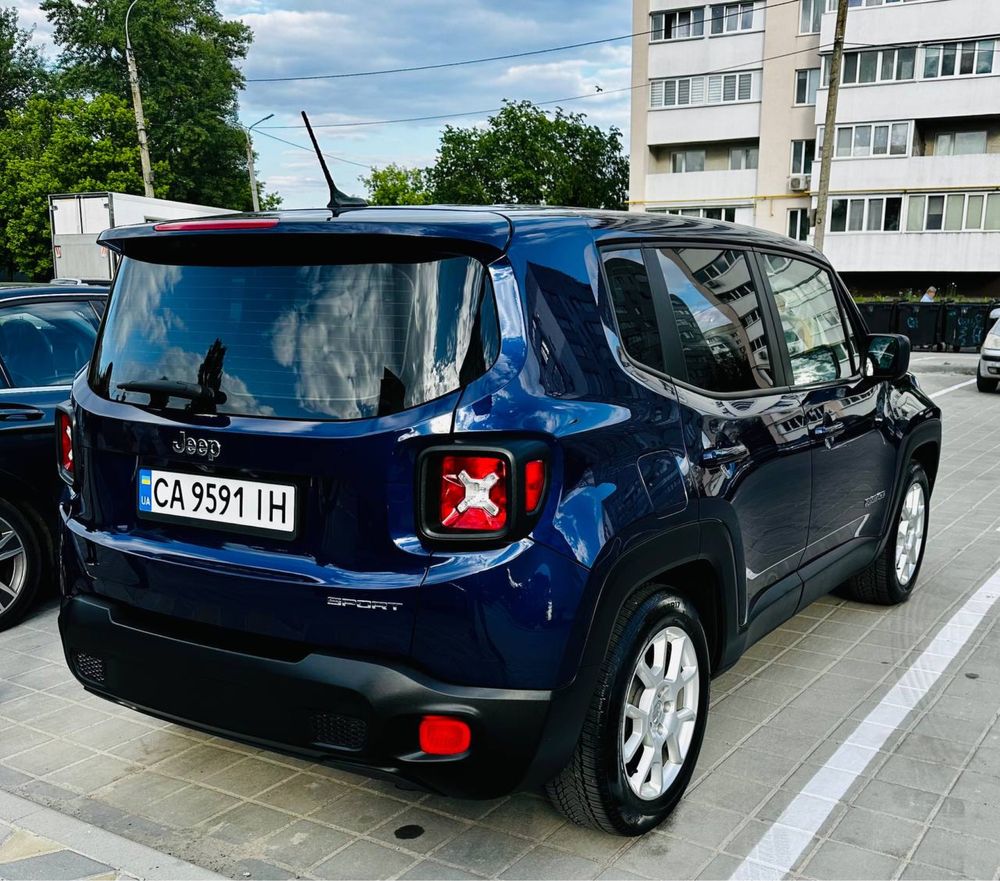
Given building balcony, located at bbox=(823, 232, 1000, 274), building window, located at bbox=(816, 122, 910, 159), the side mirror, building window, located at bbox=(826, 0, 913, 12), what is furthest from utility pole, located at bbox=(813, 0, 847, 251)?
the side mirror

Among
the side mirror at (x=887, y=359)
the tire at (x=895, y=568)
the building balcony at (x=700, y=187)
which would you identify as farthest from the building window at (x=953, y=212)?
the side mirror at (x=887, y=359)

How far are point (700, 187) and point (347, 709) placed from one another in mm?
47023

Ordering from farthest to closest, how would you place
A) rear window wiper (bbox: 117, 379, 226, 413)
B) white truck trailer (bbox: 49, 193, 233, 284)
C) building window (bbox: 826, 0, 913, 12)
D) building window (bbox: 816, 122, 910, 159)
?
building window (bbox: 816, 122, 910, 159) → building window (bbox: 826, 0, 913, 12) → white truck trailer (bbox: 49, 193, 233, 284) → rear window wiper (bbox: 117, 379, 226, 413)

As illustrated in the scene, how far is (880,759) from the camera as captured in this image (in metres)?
3.63

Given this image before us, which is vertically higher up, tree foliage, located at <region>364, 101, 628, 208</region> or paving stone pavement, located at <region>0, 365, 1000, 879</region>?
tree foliage, located at <region>364, 101, 628, 208</region>

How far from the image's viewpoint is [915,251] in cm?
4078

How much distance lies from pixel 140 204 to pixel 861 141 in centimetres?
3114

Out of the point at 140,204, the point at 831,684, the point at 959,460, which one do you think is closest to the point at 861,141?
the point at 140,204

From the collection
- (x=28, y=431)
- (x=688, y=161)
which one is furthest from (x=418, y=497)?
(x=688, y=161)

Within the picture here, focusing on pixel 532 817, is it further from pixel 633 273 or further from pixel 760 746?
pixel 633 273

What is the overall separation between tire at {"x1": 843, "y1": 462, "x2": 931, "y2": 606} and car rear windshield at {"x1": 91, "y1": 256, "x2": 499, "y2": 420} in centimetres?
328

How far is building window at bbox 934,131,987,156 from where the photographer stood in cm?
4134

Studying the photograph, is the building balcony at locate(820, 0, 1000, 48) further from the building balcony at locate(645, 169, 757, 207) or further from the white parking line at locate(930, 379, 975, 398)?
the white parking line at locate(930, 379, 975, 398)

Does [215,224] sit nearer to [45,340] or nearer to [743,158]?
[45,340]
